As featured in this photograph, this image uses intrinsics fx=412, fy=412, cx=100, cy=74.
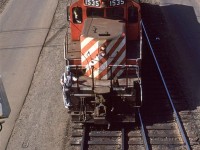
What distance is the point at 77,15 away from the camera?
13.4 meters

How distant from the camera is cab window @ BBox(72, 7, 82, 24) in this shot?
13.2 m

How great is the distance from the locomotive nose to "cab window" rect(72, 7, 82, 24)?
52cm

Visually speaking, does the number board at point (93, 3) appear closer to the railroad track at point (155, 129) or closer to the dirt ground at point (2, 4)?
the railroad track at point (155, 129)

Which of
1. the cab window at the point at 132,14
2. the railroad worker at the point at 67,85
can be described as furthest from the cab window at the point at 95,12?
the railroad worker at the point at 67,85

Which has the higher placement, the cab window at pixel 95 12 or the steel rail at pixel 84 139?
the cab window at pixel 95 12

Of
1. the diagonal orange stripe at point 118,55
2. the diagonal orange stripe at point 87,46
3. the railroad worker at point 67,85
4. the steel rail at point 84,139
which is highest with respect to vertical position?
the diagonal orange stripe at point 87,46

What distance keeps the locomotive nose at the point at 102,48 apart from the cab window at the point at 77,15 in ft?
1.69

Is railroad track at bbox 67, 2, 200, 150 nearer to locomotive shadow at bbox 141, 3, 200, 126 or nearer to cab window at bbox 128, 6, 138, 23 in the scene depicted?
locomotive shadow at bbox 141, 3, 200, 126

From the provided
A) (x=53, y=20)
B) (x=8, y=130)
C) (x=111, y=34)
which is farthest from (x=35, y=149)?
(x=53, y=20)

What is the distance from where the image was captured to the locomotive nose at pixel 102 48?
12352 millimetres

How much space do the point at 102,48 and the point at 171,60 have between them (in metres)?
5.53

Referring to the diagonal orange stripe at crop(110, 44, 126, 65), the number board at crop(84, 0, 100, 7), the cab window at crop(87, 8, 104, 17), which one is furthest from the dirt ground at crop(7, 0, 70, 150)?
the number board at crop(84, 0, 100, 7)

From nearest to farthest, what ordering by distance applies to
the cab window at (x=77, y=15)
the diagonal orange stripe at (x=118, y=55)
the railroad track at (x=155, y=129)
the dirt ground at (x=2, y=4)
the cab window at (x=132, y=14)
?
the railroad track at (x=155, y=129) < the diagonal orange stripe at (x=118, y=55) < the cab window at (x=132, y=14) < the cab window at (x=77, y=15) < the dirt ground at (x=2, y=4)

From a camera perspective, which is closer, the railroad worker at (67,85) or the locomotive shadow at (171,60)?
the railroad worker at (67,85)
